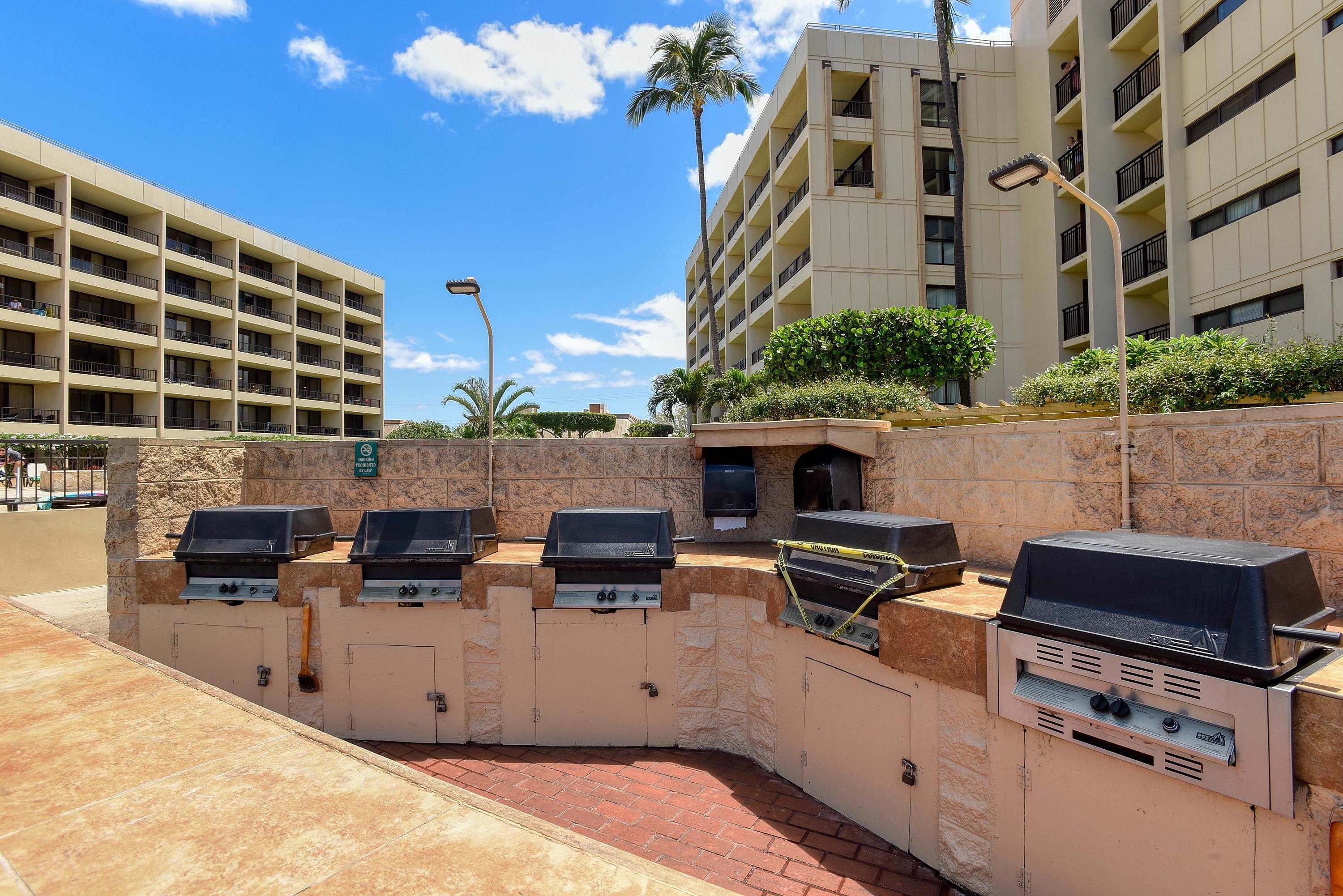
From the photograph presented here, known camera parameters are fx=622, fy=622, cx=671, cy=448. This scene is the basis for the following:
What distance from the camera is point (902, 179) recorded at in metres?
19.4

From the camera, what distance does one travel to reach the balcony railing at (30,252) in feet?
78.5

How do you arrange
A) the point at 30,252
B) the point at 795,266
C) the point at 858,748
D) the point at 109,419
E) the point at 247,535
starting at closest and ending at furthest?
1. the point at 858,748
2. the point at 247,535
3. the point at 795,266
4. the point at 30,252
5. the point at 109,419

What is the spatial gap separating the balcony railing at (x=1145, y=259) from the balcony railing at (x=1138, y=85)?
342cm

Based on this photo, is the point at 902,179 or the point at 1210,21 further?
the point at 902,179

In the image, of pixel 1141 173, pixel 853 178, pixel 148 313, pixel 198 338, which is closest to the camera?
pixel 1141 173

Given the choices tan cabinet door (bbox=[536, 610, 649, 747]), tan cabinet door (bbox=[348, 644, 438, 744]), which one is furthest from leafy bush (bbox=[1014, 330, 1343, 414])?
tan cabinet door (bbox=[348, 644, 438, 744])

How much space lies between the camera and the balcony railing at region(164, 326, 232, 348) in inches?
1191

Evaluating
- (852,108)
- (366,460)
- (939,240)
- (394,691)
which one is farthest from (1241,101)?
(394,691)

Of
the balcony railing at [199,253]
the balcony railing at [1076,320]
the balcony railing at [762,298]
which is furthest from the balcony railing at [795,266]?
the balcony railing at [199,253]

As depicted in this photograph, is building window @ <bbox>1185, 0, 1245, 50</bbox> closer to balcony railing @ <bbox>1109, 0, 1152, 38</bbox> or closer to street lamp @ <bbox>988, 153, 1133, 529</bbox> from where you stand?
balcony railing @ <bbox>1109, 0, 1152, 38</bbox>

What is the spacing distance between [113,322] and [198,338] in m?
3.62

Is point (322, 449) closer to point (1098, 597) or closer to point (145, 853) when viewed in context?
point (145, 853)

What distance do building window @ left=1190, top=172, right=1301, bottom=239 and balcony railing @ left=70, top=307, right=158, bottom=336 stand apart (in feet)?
127

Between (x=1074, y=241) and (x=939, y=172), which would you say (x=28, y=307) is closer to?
(x=939, y=172)
